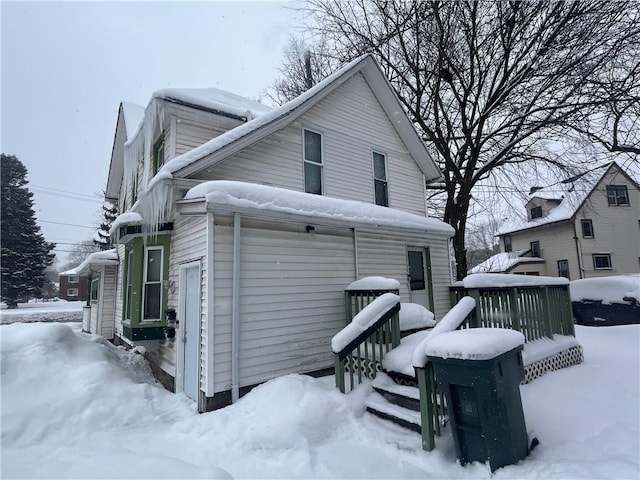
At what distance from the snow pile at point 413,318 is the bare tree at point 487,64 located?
7.21 metres

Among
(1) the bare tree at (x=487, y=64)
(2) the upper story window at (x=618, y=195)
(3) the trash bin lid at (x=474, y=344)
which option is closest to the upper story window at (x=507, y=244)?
(2) the upper story window at (x=618, y=195)

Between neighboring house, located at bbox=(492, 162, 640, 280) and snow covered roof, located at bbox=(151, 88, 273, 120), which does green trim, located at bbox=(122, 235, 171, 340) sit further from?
neighboring house, located at bbox=(492, 162, 640, 280)

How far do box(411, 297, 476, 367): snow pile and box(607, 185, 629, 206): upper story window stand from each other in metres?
27.1

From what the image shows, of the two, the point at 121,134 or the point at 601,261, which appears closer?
the point at 121,134

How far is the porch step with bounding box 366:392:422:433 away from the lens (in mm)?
3818

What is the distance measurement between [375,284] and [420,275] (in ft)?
10.2

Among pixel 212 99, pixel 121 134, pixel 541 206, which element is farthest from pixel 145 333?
pixel 541 206

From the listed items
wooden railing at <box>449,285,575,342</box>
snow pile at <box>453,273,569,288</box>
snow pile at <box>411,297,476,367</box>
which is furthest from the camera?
snow pile at <box>453,273,569,288</box>

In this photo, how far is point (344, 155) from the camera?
29.3ft

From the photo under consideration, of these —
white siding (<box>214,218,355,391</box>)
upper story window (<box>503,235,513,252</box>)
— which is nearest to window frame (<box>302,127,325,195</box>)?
white siding (<box>214,218,355,391</box>)

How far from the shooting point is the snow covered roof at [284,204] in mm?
4984

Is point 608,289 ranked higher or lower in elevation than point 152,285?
lower

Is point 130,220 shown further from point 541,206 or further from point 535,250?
point 541,206

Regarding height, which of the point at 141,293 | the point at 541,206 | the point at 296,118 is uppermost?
the point at 541,206
